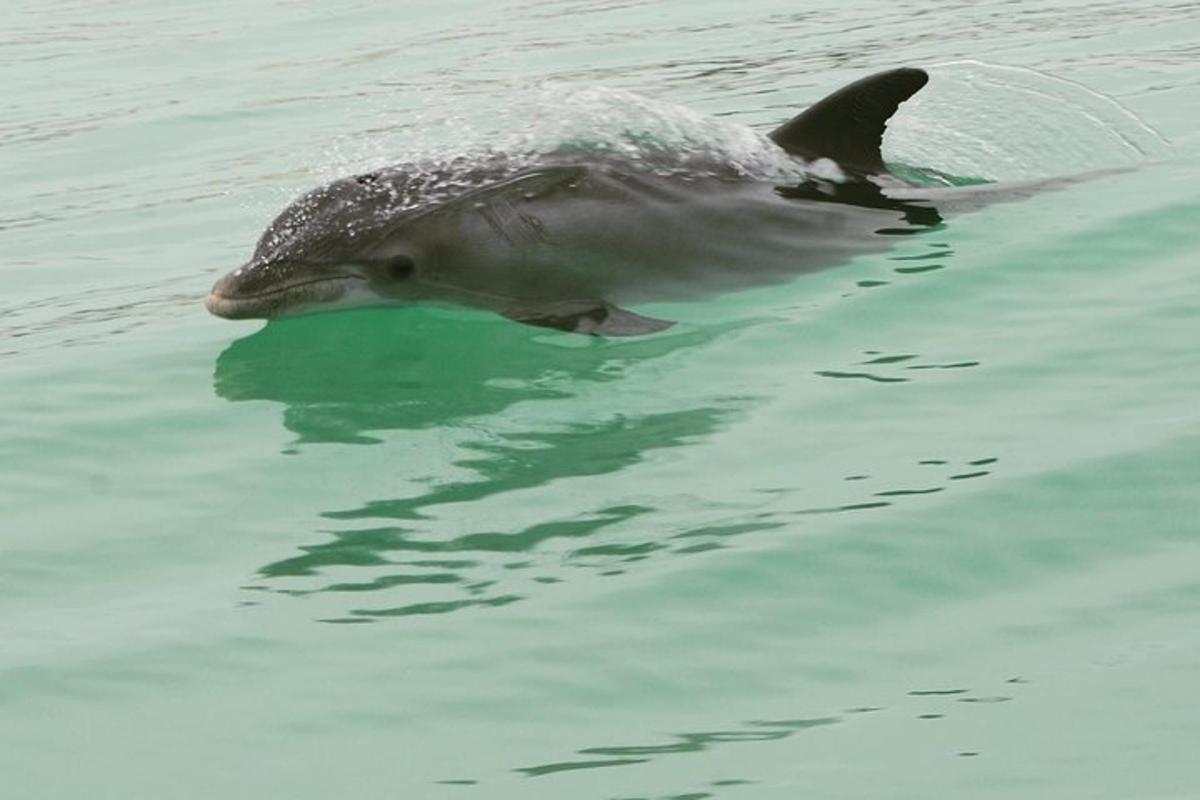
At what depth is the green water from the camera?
19.7 ft

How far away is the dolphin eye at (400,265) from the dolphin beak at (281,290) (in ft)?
0.44

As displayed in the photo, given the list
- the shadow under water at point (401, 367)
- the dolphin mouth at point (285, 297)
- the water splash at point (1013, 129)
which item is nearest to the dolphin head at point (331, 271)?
the dolphin mouth at point (285, 297)

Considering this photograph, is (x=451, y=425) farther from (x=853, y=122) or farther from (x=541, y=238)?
(x=853, y=122)

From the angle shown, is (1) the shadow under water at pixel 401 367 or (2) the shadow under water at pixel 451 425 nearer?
(2) the shadow under water at pixel 451 425

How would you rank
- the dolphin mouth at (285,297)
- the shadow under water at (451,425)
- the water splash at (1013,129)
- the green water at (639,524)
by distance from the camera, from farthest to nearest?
1. the water splash at (1013,129)
2. the dolphin mouth at (285,297)
3. the shadow under water at (451,425)
4. the green water at (639,524)

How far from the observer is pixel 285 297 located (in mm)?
10070

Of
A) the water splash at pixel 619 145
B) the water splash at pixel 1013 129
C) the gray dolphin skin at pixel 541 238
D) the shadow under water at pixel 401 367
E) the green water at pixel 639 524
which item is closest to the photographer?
the green water at pixel 639 524

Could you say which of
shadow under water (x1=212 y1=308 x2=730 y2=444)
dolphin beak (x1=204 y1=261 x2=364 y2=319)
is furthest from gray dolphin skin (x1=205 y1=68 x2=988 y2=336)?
shadow under water (x1=212 y1=308 x2=730 y2=444)

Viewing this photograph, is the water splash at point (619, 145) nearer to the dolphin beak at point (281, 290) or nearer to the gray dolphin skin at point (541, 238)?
the gray dolphin skin at point (541, 238)

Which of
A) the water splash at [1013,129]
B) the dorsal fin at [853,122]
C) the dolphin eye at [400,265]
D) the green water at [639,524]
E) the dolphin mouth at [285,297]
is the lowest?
the green water at [639,524]

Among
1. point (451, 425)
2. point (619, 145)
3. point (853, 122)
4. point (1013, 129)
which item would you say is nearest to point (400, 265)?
point (619, 145)

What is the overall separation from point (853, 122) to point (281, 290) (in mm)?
2604

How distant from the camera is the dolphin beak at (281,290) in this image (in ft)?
33.0

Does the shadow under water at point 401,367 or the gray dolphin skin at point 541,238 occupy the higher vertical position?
the gray dolphin skin at point 541,238
